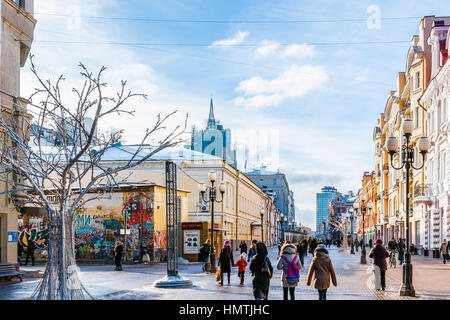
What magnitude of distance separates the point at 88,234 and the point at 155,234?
13.6ft

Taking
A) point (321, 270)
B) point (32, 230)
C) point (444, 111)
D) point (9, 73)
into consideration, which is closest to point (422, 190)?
point (444, 111)

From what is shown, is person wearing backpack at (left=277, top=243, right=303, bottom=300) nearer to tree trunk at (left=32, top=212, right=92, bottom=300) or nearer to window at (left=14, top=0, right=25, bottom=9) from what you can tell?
tree trunk at (left=32, top=212, right=92, bottom=300)

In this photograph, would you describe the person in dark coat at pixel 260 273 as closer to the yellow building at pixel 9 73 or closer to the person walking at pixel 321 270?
the person walking at pixel 321 270

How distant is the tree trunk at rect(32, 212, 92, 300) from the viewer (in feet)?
35.2

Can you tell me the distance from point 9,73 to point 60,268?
1303cm

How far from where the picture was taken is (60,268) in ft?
35.3

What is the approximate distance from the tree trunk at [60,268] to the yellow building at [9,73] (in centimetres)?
1094

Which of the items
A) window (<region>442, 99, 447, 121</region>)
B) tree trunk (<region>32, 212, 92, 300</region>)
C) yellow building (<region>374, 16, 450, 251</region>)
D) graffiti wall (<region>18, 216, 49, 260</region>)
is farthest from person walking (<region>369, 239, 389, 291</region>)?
graffiti wall (<region>18, 216, 49, 260</region>)

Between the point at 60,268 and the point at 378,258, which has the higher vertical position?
the point at 60,268

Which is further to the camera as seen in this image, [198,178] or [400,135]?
[400,135]

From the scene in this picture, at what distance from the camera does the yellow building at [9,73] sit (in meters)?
21.2

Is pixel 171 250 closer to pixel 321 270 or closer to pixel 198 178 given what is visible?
pixel 321 270

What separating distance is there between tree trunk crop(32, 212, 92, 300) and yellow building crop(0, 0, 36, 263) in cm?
1094

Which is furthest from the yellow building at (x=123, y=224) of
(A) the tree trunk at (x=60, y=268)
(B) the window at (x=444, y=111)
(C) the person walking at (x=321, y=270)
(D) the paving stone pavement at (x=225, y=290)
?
(A) the tree trunk at (x=60, y=268)
